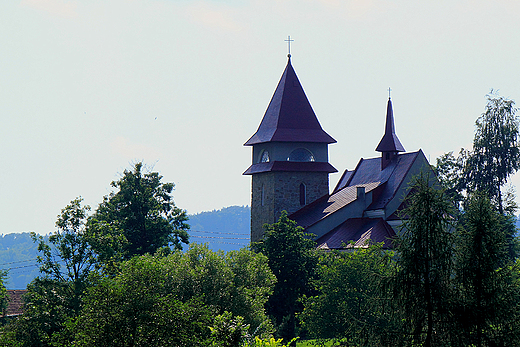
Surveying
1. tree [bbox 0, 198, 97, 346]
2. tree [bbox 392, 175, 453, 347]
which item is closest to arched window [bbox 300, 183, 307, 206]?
tree [bbox 0, 198, 97, 346]

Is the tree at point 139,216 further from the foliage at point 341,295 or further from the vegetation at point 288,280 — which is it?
the foliage at point 341,295

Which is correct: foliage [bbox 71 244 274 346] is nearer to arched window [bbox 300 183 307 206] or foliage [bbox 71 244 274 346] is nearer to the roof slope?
the roof slope

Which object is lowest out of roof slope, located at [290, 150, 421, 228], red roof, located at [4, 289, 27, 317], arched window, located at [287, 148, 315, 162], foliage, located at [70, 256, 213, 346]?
foliage, located at [70, 256, 213, 346]

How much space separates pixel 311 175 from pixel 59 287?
23.4m

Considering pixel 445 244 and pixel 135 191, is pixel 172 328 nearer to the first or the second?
pixel 445 244

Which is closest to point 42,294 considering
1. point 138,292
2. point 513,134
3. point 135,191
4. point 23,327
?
point 23,327

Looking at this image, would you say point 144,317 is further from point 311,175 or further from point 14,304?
point 14,304

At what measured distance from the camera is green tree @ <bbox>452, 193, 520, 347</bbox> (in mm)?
15852

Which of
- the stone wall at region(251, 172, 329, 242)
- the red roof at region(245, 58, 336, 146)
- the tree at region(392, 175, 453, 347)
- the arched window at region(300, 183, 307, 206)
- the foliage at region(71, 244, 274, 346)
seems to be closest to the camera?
the tree at region(392, 175, 453, 347)

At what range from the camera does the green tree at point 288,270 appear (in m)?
36.9

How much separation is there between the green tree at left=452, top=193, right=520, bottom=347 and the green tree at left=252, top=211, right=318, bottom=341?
784 inches

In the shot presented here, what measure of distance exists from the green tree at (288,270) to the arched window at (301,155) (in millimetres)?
10602

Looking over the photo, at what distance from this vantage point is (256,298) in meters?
28.9

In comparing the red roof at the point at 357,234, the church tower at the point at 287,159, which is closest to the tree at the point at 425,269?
the red roof at the point at 357,234
